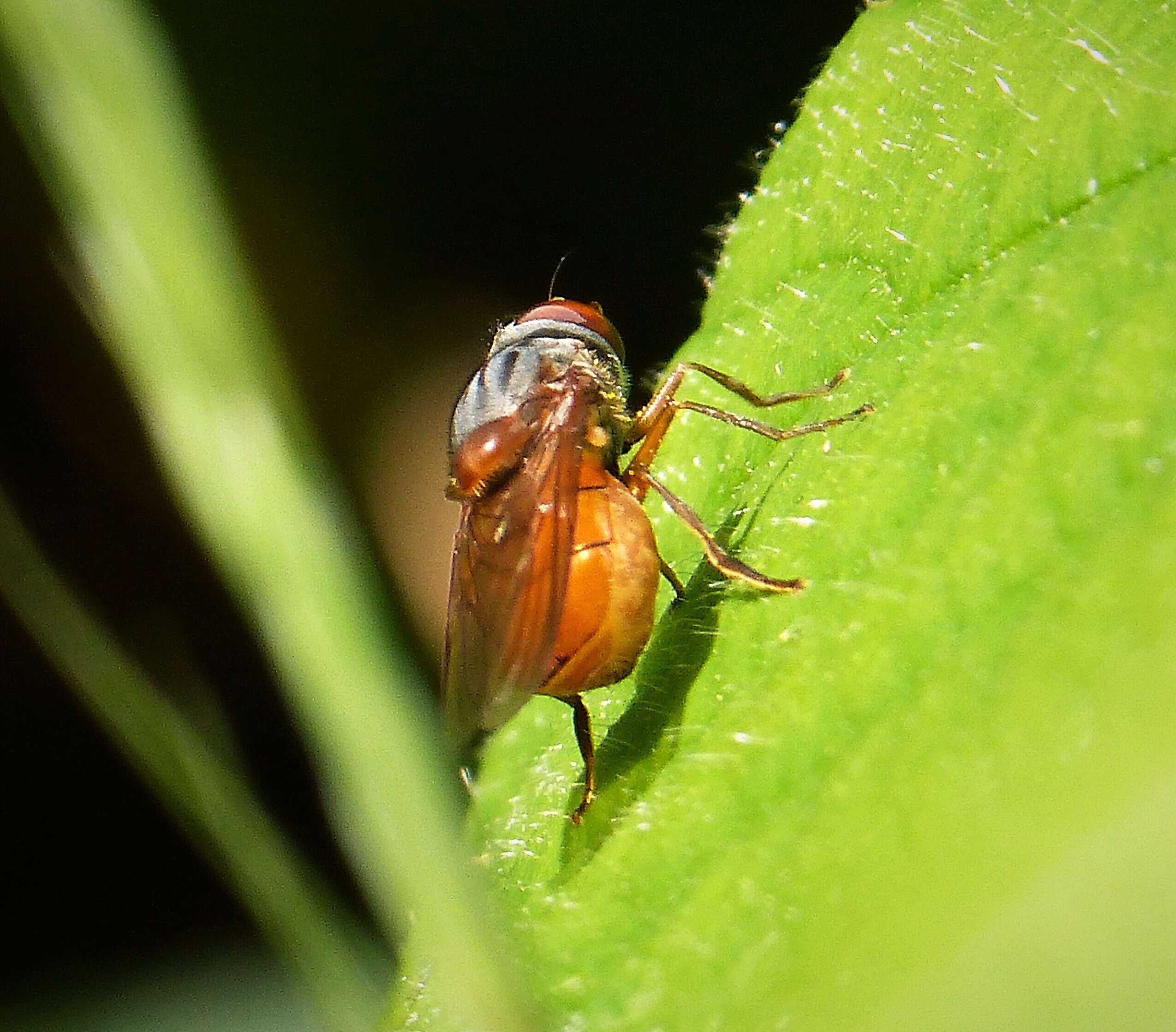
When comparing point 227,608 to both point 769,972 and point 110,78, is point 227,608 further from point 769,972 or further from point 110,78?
point 769,972

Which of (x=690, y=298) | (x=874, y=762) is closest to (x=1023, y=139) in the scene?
(x=874, y=762)

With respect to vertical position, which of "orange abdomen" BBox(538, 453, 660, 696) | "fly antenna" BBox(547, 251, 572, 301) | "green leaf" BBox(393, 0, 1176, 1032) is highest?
"green leaf" BBox(393, 0, 1176, 1032)

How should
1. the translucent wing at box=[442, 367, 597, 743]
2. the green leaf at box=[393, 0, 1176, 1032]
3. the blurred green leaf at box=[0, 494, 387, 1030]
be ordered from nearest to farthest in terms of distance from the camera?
the green leaf at box=[393, 0, 1176, 1032], the translucent wing at box=[442, 367, 597, 743], the blurred green leaf at box=[0, 494, 387, 1030]

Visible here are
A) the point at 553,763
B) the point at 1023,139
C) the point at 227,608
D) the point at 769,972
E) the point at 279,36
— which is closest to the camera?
the point at 769,972

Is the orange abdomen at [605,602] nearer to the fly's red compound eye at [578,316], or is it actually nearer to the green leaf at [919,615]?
the green leaf at [919,615]

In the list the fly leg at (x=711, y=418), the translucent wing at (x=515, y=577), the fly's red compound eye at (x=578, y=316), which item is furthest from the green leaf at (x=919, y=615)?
the fly's red compound eye at (x=578, y=316)

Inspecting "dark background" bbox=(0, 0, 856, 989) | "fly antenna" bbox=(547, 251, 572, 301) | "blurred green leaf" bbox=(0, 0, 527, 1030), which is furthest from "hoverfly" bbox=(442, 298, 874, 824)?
"dark background" bbox=(0, 0, 856, 989)

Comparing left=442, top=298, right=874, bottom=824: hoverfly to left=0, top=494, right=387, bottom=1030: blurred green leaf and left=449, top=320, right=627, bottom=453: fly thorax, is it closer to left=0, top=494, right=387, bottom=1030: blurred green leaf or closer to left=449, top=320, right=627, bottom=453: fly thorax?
left=449, top=320, right=627, bottom=453: fly thorax
